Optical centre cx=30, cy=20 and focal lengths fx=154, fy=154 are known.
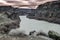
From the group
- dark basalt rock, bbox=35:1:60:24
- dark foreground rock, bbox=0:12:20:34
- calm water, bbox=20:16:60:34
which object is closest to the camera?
dark foreground rock, bbox=0:12:20:34

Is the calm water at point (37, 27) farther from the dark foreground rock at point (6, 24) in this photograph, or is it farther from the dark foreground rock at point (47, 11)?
the dark foreground rock at point (47, 11)

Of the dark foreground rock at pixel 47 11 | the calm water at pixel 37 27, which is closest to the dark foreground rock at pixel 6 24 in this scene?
the calm water at pixel 37 27

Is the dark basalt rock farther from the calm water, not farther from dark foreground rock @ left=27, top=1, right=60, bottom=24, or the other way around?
the calm water

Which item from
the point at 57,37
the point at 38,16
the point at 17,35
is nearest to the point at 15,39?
the point at 17,35

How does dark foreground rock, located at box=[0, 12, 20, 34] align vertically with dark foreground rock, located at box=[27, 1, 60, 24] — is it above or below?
above

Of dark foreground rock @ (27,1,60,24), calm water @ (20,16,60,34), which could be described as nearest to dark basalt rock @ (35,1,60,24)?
dark foreground rock @ (27,1,60,24)

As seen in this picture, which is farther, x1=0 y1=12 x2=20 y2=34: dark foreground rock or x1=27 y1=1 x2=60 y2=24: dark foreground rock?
x1=27 y1=1 x2=60 y2=24: dark foreground rock

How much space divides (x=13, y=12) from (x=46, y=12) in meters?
22.6

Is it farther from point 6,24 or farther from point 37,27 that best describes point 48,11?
point 6,24

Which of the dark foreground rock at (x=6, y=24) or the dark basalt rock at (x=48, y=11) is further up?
the dark foreground rock at (x=6, y=24)

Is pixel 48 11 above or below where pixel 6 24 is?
below

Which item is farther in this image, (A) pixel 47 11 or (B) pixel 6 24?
(A) pixel 47 11

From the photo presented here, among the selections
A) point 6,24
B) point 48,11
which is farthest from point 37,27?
point 48,11

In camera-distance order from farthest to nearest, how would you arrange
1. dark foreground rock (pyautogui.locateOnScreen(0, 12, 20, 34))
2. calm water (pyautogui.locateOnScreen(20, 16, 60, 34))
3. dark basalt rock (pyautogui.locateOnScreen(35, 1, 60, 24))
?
dark basalt rock (pyautogui.locateOnScreen(35, 1, 60, 24)) → calm water (pyautogui.locateOnScreen(20, 16, 60, 34)) → dark foreground rock (pyautogui.locateOnScreen(0, 12, 20, 34))
